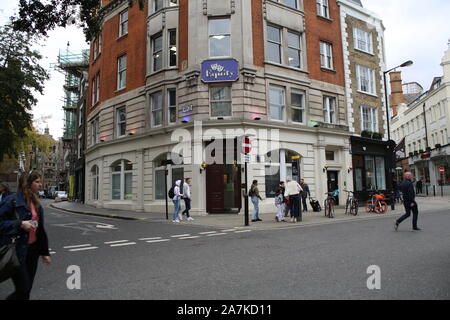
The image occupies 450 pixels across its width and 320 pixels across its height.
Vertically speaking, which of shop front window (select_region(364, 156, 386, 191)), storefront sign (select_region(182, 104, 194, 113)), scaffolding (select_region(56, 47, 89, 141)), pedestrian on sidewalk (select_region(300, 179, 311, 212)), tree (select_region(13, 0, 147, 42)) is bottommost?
pedestrian on sidewalk (select_region(300, 179, 311, 212))

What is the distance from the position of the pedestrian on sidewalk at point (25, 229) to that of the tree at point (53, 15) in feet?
26.7

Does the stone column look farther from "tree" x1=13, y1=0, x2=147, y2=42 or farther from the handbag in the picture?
the handbag

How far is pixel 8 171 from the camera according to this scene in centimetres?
5066

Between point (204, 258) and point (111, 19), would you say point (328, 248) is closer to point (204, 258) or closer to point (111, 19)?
point (204, 258)

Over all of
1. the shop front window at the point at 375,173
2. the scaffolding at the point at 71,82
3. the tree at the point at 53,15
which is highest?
the scaffolding at the point at 71,82

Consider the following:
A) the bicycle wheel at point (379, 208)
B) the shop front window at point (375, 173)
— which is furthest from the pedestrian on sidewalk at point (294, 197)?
the shop front window at point (375, 173)

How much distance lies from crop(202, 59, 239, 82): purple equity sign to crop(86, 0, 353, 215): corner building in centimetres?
5

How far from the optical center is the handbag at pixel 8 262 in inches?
130

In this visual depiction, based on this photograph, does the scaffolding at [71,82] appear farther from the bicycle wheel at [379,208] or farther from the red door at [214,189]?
the bicycle wheel at [379,208]

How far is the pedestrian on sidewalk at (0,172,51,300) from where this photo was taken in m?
3.67

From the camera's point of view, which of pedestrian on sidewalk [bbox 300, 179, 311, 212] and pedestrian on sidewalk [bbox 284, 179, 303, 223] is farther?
pedestrian on sidewalk [bbox 300, 179, 311, 212]

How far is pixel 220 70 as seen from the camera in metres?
17.9

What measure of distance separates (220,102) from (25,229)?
1511 cm

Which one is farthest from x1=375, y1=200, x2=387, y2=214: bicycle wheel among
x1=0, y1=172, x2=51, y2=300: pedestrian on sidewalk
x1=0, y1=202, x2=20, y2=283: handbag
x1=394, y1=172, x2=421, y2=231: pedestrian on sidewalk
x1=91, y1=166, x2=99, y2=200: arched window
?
x1=91, y1=166, x2=99, y2=200: arched window
